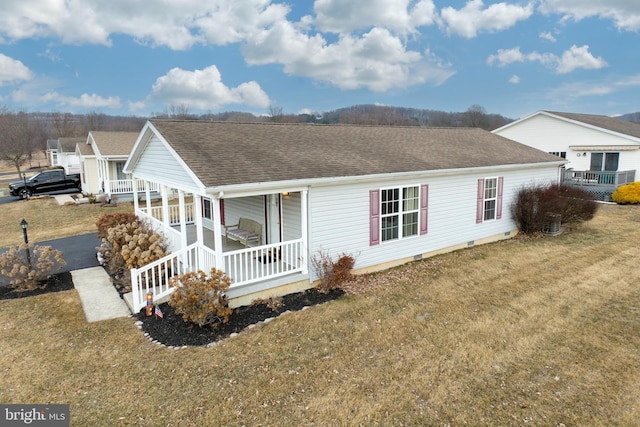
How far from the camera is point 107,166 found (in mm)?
23438

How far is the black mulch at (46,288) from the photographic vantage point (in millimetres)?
9258

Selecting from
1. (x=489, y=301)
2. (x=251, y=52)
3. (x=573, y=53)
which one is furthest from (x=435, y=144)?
(x=573, y=53)

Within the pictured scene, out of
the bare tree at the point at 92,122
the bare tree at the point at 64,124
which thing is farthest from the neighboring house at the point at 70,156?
the bare tree at the point at 64,124

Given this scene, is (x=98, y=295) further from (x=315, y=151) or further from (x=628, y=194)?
(x=628, y=194)

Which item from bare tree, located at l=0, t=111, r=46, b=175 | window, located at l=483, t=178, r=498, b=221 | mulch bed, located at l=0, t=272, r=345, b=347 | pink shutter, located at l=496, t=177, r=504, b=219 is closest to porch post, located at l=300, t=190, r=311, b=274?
mulch bed, located at l=0, t=272, r=345, b=347

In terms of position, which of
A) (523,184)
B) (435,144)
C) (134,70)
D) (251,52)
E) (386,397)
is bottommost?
(386,397)

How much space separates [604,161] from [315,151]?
20959mm

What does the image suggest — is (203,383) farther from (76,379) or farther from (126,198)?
(126,198)

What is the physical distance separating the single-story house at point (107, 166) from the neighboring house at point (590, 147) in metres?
26.4

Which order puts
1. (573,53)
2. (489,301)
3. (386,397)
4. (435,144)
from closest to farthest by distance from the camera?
1. (386,397)
2. (489,301)
3. (435,144)
4. (573,53)

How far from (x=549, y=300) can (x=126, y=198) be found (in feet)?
75.5

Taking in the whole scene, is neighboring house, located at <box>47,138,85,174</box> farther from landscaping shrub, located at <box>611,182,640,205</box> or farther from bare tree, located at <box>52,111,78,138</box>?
bare tree, located at <box>52,111,78,138</box>

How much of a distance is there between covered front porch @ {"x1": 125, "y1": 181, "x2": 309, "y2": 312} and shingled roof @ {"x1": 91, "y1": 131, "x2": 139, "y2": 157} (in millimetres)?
13152

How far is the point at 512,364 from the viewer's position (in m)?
6.05
